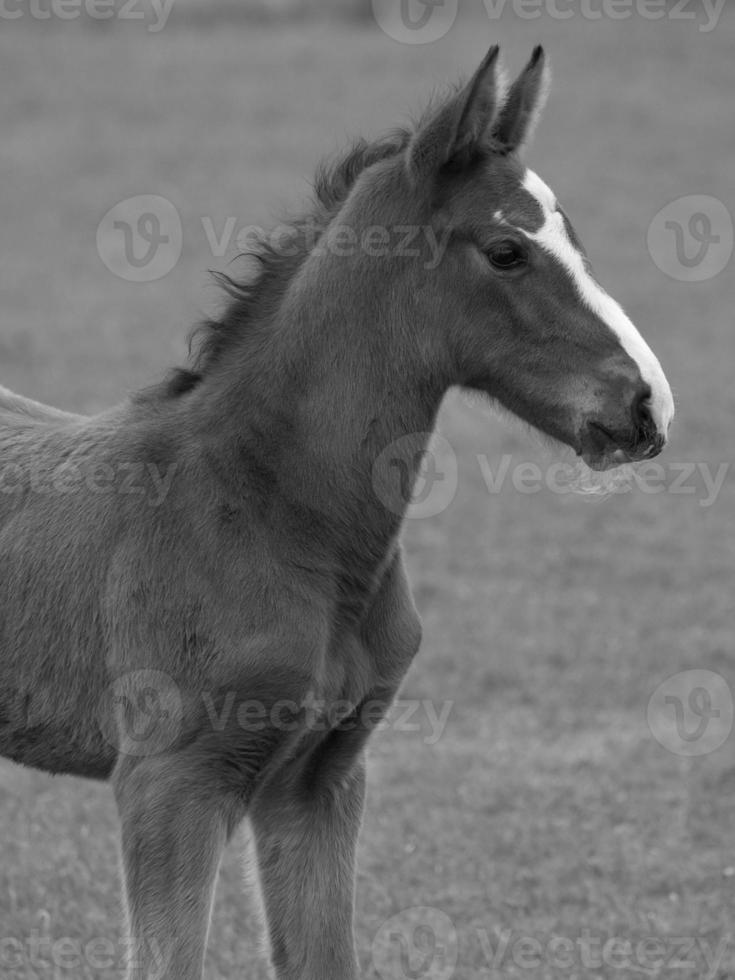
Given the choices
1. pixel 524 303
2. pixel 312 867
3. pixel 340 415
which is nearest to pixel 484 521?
pixel 312 867

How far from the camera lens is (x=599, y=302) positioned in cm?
351

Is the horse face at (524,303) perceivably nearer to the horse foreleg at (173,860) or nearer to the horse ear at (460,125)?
the horse ear at (460,125)

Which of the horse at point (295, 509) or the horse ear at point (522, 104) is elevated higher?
the horse ear at point (522, 104)

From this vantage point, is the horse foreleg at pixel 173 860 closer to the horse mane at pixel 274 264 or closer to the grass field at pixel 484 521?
the horse mane at pixel 274 264

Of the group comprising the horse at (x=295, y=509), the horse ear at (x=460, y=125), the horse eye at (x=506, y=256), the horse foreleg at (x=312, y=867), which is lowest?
the horse foreleg at (x=312, y=867)

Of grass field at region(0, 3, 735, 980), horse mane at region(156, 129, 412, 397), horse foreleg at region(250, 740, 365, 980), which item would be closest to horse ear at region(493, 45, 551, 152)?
horse mane at region(156, 129, 412, 397)

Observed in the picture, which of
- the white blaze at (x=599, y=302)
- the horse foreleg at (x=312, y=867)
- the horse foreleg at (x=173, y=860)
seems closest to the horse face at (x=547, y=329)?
the white blaze at (x=599, y=302)

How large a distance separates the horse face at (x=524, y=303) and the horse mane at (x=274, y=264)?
0.86 ft

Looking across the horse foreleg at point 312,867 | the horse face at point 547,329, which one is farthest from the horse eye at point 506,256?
the horse foreleg at point 312,867

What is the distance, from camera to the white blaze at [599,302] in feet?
11.2

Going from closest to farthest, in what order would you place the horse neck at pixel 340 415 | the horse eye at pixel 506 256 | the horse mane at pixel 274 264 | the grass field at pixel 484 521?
the horse eye at pixel 506 256
the horse neck at pixel 340 415
the horse mane at pixel 274 264
the grass field at pixel 484 521

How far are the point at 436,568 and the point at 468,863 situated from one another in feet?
12.5

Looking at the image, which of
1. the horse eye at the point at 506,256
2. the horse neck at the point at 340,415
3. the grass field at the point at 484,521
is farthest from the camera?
the grass field at the point at 484,521

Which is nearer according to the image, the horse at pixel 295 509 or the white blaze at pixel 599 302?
the white blaze at pixel 599 302
